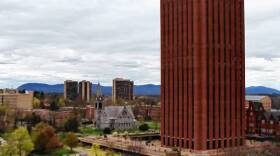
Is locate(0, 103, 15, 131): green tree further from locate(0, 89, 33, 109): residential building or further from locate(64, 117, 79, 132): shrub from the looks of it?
locate(0, 89, 33, 109): residential building

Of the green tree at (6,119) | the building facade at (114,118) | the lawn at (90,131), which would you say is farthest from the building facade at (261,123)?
the green tree at (6,119)

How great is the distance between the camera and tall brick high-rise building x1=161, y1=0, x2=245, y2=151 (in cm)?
7031

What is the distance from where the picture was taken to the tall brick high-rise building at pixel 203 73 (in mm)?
70312

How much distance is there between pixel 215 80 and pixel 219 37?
746 cm

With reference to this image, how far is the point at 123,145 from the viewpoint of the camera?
7644cm

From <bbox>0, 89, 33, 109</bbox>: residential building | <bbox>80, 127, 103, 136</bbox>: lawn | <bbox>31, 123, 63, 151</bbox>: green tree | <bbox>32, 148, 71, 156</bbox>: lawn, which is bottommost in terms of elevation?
<bbox>32, 148, 71, 156</bbox>: lawn

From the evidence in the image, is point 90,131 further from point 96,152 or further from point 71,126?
point 96,152

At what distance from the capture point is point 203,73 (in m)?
70.1

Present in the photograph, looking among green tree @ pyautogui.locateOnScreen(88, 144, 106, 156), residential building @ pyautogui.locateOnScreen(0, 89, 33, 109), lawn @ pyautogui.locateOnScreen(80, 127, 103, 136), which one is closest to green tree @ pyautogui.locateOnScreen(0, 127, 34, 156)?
green tree @ pyautogui.locateOnScreen(88, 144, 106, 156)

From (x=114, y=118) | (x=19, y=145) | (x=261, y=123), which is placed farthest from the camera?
(x=114, y=118)

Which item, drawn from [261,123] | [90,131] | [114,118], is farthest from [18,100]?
[261,123]

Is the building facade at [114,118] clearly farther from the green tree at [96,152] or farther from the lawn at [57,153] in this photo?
the green tree at [96,152]

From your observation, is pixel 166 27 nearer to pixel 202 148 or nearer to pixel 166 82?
pixel 166 82

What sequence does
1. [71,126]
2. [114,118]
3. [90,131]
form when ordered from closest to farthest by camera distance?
[71,126] < [90,131] < [114,118]
